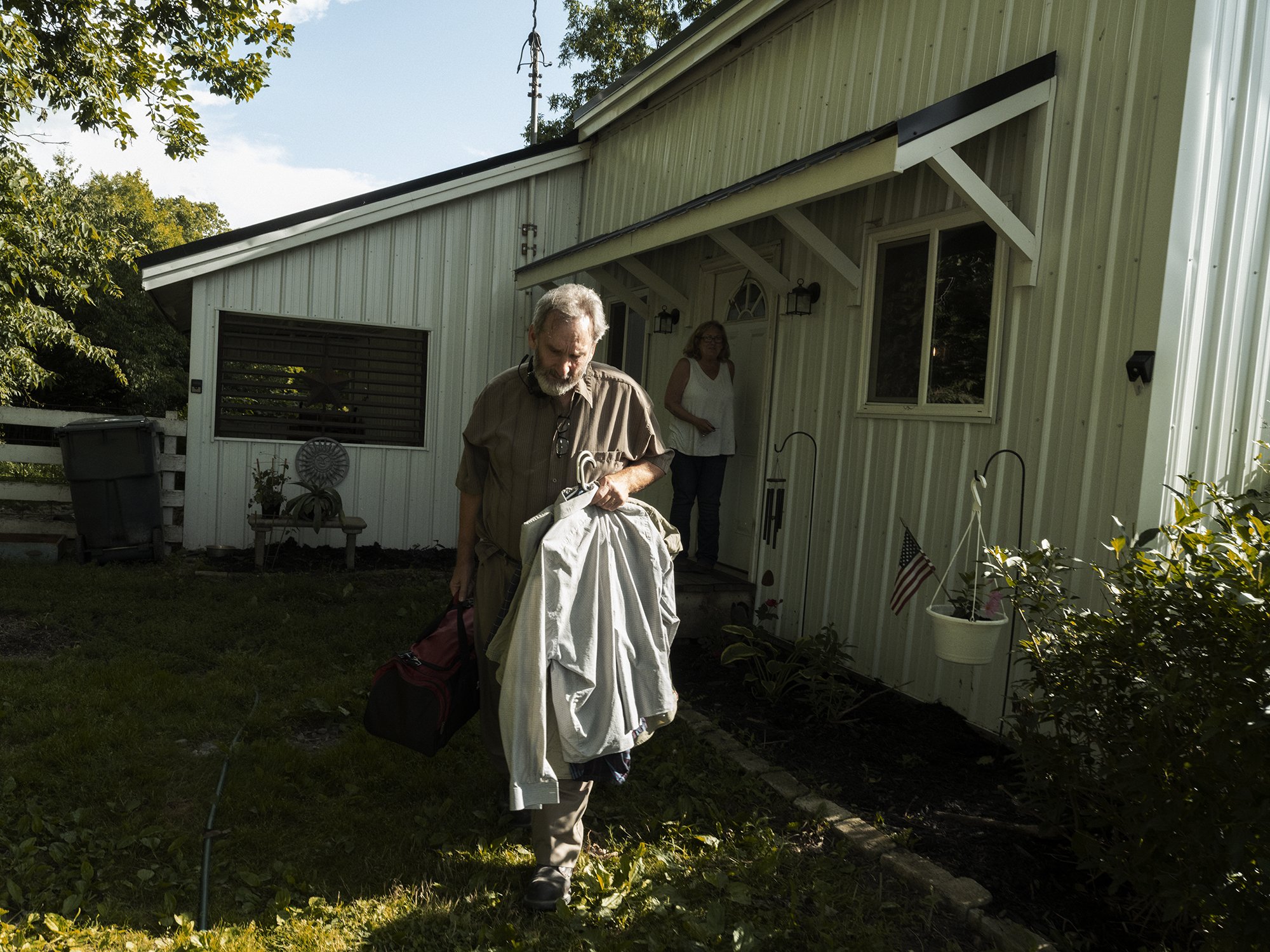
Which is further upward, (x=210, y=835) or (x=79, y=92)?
(x=79, y=92)

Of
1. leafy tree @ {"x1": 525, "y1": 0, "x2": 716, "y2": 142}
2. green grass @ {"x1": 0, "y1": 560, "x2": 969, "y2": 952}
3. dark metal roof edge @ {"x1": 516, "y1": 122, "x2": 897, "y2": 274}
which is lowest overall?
green grass @ {"x1": 0, "y1": 560, "x2": 969, "y2": 952}

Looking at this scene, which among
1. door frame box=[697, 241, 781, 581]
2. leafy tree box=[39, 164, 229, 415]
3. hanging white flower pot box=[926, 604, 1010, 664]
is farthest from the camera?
leafy tree box=[39, 164, 229, 415]

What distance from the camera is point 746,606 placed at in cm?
661

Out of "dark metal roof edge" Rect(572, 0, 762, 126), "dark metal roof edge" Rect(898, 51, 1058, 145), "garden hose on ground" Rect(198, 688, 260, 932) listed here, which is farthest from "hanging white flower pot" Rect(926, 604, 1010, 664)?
"dark metal roof edge" Rect(572, 0, 762, 126)

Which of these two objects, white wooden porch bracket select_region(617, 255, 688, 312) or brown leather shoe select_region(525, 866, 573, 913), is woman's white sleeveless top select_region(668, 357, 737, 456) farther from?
brown leather shoe select_region(525, 866, 573, 913)

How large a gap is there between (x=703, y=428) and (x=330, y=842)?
13.3 ft

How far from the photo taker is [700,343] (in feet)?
22.4

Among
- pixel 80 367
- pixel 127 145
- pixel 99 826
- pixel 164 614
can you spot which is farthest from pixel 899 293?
pixel 80 367

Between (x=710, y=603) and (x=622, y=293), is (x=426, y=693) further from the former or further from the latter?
(x=622, y=293)

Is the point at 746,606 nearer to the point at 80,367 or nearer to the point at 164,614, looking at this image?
the point at 164,614

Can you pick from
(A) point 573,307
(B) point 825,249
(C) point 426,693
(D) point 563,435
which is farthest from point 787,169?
(C) point 426,693

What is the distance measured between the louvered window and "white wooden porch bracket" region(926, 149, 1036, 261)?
21.3ft

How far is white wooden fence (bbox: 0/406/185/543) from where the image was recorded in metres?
8.66

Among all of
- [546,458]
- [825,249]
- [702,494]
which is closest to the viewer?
[546,458]
